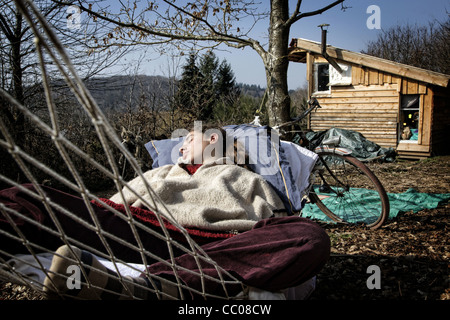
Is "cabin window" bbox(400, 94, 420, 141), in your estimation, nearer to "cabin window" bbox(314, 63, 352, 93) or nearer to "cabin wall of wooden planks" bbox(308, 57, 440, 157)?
"cabin wall of wooden planks" bbox(308, 57, 440, 157)

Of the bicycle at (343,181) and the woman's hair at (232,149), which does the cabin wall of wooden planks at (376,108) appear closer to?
the bicycle at (343,181)

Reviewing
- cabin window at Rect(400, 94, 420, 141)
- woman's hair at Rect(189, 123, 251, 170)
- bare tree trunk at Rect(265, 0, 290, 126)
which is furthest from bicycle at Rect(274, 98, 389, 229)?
cabin window at Rect(400, 94, 420, 141)

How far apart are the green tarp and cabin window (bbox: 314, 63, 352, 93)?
18.8ft

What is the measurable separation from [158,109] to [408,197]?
4.50 meters

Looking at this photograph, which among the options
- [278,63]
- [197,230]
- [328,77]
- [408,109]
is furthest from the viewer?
[328,77]

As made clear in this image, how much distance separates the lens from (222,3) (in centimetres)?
455

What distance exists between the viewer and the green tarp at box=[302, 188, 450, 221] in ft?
11.9

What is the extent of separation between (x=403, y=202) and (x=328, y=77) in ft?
22.0

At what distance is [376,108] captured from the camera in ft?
29.4

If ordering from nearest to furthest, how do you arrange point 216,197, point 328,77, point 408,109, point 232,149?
point 216,197 → point 232,149 → point 408,109 → point 328,77

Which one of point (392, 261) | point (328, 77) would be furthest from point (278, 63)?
point (328, 77)

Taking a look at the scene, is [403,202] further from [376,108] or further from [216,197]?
[376,108]

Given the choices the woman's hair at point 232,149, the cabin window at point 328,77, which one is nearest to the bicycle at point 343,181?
the woman's hair at point 232,149

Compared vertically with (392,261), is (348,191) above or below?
above
